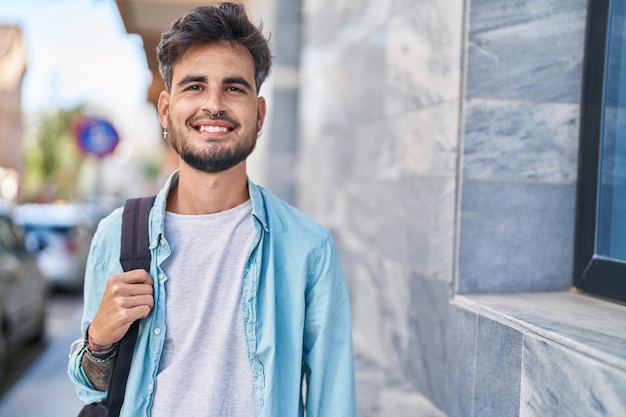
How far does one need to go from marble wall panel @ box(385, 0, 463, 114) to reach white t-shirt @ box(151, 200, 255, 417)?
129 centimetres

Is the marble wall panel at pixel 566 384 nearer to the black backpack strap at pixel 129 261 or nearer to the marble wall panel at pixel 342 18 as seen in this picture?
the black backpack strap at pixel 129 261

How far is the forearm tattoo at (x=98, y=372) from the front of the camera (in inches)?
79.7

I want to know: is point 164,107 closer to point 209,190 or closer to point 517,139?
point 209,190

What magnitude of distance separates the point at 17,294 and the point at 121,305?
230 inches

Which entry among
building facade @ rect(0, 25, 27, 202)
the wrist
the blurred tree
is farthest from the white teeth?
the blurred tree

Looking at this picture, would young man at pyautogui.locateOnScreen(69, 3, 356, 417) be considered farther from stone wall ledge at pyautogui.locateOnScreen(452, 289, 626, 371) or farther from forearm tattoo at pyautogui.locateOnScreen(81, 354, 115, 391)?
stone wall ledge at pyautogui.locateOnScreen(452, 289, 626, 371)

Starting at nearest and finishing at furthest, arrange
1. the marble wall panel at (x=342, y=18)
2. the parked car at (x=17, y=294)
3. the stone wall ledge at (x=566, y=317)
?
the stone wall ledge at (x=566, y=317)
the marble wall panel at (x=342, y=18)
the parked car at (x=17, y=294)

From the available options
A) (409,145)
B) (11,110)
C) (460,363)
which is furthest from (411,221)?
(11,110)

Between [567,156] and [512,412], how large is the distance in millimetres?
1155

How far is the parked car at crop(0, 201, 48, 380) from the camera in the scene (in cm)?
658

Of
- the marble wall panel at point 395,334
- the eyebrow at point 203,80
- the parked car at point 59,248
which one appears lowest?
the parked car at point 59,248

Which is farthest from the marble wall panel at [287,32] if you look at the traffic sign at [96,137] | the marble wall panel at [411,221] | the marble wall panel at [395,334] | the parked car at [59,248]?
the traffic sign at [96,137]

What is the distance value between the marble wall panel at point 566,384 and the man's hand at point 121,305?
1191mm

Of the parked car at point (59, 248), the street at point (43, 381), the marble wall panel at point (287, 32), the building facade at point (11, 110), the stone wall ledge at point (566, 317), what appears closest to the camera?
the stone wall ledge at point (566, 317)
